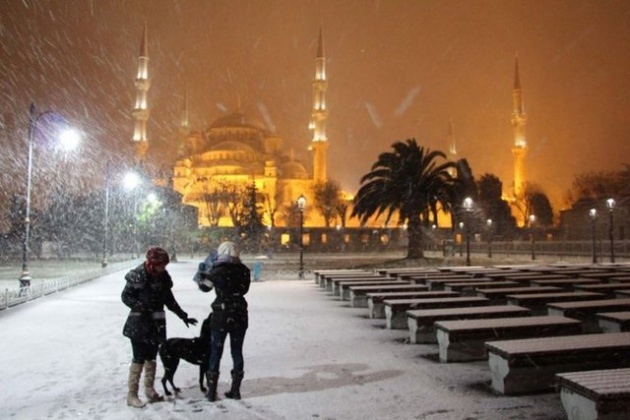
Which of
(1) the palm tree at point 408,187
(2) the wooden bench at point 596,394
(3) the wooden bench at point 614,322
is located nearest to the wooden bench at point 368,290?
(3) the wooden bench at point 614,322

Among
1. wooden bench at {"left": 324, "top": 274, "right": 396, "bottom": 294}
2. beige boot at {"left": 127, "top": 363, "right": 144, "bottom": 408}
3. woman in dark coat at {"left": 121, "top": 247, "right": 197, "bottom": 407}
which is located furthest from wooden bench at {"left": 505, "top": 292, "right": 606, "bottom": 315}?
beige boot at {"left": 127, "top": 363, "right": 144, "bottom": 408}

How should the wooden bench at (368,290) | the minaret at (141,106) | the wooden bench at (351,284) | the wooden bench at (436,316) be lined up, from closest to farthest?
the wooden bench at (436,316) → the wooden bench at (368,290) → the wooden bench at (351,284) → the minaret at (141,106)

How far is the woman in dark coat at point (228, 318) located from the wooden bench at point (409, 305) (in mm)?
4794

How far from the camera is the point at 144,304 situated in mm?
5844

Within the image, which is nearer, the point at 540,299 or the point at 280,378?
the point at 280,378

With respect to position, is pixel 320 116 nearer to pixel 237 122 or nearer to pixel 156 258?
pixel 237 122

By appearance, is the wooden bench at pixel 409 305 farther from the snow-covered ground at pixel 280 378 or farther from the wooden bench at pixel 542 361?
the wooden bench at pixel 542 361

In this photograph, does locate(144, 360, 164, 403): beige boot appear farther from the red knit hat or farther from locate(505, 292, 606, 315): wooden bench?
locate(505, 292, 606, 315): wooden bench

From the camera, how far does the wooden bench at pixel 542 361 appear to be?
5957 mm

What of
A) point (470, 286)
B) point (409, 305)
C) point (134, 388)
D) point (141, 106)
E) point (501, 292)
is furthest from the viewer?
point (141, 106)

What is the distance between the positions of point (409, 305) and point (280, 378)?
13.3ft

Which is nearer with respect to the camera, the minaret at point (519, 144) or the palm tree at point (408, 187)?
the palm tree at point (408, 187)

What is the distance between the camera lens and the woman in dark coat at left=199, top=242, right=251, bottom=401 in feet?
19.5

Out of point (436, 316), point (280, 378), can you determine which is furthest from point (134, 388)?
point (436, 316)
